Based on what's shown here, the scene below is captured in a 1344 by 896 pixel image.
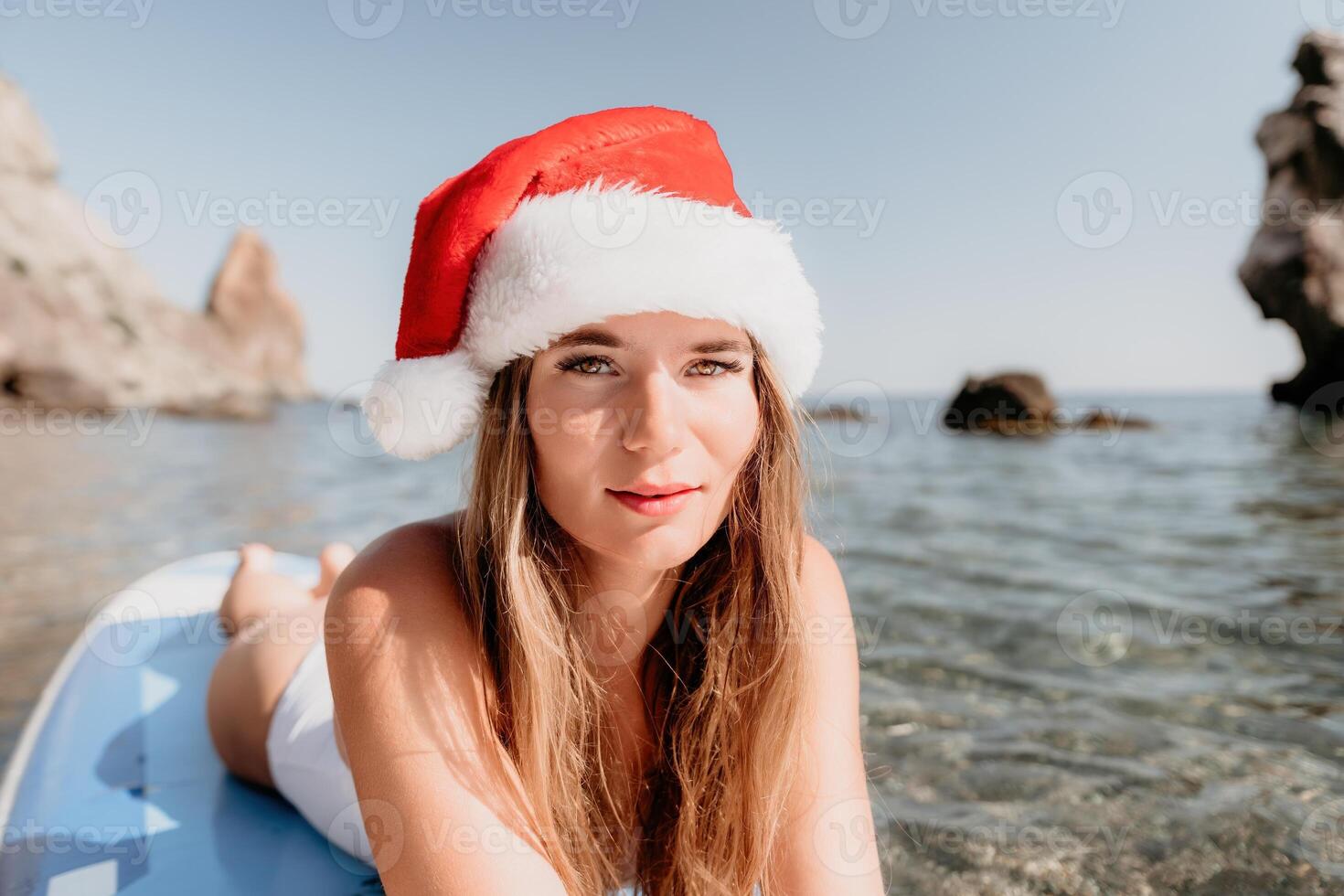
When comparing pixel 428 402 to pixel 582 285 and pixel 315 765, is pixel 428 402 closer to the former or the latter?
pixel 582 285

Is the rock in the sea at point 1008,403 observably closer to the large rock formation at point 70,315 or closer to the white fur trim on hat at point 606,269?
the white fur trim on hat at point 606,269

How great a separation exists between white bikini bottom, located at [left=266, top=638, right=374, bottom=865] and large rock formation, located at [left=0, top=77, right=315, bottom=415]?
36.4 meters

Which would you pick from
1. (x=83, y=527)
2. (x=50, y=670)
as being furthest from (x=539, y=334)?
(x=83, y=527)

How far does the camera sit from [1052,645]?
15.2 ft

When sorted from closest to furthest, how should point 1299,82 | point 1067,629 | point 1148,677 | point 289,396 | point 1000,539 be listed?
point 1148,677
point 1067,629
point 1000,539
point 1299,82
point 289,396

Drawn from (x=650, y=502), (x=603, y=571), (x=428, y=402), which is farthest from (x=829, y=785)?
(x=428, y=402)

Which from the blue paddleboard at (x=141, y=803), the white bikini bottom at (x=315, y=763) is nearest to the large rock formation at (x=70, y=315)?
the blue paddleboard at (x=141, y=803)

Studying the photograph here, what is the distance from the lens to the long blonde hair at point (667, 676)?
5.25 ft

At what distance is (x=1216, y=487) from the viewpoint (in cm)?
1131

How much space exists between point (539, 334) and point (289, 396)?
103803mm

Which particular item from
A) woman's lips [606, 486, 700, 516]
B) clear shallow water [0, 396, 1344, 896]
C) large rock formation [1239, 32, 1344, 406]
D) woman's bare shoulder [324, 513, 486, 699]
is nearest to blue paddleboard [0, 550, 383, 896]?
woman's bare shoulder [324, 513, 486, 699]

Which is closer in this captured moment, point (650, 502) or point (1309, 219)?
point (650, 502)

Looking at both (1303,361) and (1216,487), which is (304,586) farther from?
(1303,361)

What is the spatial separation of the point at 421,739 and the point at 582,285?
86 cm
